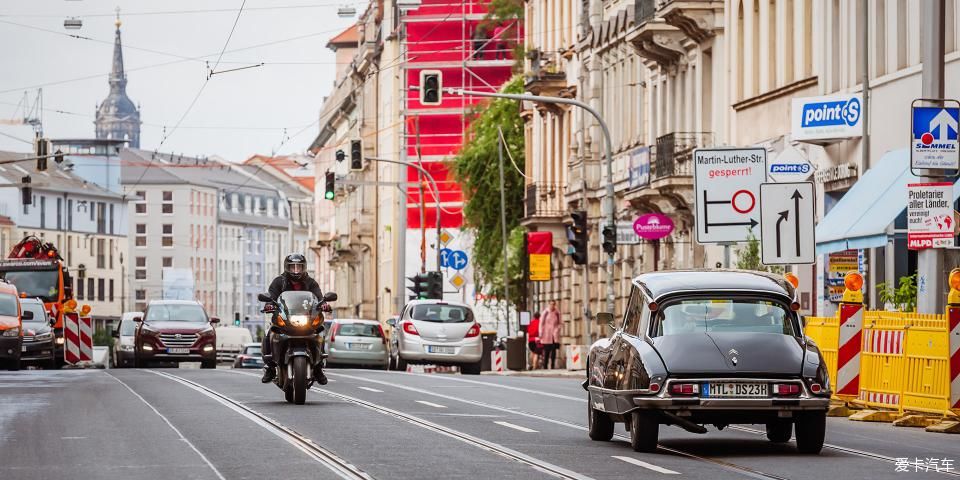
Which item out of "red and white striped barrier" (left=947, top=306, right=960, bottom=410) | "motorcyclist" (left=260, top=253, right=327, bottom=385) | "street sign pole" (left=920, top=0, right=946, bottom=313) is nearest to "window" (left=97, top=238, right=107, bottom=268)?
"motorcyclist" (left=260, top=253, right=327, bottom=385)

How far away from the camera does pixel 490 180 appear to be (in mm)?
81000

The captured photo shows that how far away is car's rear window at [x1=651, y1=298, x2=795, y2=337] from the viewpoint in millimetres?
17547

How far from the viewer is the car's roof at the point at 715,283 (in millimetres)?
17828

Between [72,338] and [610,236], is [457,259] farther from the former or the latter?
[610,236]

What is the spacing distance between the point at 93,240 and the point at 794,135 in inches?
5572

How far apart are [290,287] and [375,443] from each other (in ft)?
26.2

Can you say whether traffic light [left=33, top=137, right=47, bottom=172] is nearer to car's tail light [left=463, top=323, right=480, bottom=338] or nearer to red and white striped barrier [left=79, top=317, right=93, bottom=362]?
red and white striped barrier [left=79, top=317, right=93, bottom=362]

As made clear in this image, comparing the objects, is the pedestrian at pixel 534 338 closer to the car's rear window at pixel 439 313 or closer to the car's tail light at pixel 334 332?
the car's tail light at pixel 334 332

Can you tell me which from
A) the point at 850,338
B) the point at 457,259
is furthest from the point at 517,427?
the point at 457,259

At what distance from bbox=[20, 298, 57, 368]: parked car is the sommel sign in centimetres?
2817

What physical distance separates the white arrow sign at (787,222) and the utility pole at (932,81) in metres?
4.62

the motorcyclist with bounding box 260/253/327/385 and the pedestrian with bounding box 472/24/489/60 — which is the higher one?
the pedestrian with bounding box 472/24/489/60

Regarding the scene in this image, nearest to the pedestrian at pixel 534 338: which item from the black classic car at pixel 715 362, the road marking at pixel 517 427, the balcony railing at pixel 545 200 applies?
the balcony railing at pixel 545 200

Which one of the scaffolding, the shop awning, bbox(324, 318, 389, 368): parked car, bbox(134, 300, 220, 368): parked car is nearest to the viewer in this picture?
the shop awning
